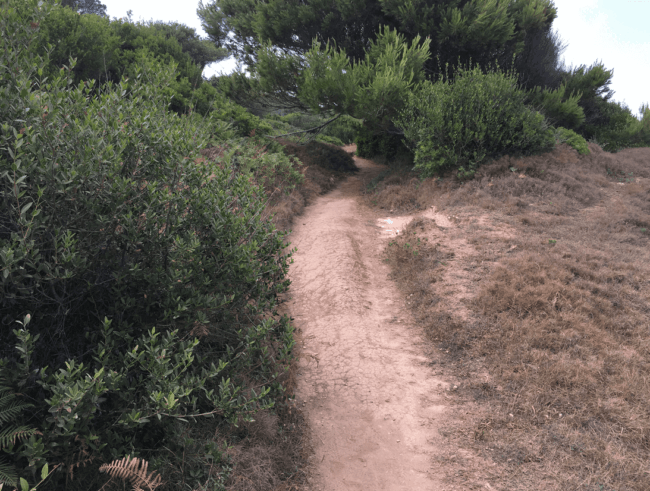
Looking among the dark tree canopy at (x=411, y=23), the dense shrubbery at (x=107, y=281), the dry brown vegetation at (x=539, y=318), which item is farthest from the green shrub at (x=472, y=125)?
the dense shrubbery at (x=107, y=281)

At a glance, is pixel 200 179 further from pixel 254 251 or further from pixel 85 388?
pixel 85 388

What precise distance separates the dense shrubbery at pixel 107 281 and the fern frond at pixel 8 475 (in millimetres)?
12

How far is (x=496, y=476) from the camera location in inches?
133

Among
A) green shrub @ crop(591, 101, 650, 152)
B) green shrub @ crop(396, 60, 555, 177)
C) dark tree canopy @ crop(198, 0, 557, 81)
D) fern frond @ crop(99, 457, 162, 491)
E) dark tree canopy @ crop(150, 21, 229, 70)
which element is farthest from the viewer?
dark tree canopy @ crop(150, 21, 229, 70)

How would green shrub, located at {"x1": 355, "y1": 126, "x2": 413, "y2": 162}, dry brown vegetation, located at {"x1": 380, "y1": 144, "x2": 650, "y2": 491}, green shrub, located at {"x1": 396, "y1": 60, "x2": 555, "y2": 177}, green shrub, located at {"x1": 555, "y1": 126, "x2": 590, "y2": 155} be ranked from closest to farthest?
1. dry brown vegetation, located at {"x1": 380, "y1": 144, "x2": 650, "y2": 491}
2. green shrub, located at {"x1": 396, "y1": 60, "x2": 555, "y2": 177}
3. green shrub, located at {"x1": 555, "y1": 126, "x2": 590, "y2": 155}
4. green shrub, located at {"x1": 355, "y1": 126, "x2": 413, "y2": 162}

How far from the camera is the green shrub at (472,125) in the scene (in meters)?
9.91

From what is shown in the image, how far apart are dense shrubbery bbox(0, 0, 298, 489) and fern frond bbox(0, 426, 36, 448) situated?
0.03m

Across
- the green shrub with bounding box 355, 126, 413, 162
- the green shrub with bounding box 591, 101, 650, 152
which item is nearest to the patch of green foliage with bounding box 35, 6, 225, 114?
the green shrub with bounding box 355, 126, 413, 162

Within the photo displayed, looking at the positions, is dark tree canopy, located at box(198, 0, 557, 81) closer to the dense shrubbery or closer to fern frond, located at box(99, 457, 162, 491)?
the dense shrubbery

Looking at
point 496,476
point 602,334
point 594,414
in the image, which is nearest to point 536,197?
point 602,334

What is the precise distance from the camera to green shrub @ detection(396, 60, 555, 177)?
32.5 feet

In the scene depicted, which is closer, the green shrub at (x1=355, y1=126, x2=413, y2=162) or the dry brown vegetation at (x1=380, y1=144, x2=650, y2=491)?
the dry brown vegetation at (x1=380, y1=144, x2=650, y2=491)

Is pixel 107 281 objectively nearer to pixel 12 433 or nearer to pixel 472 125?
pixel 12 433

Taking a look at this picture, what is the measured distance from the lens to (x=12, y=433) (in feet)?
6.31
